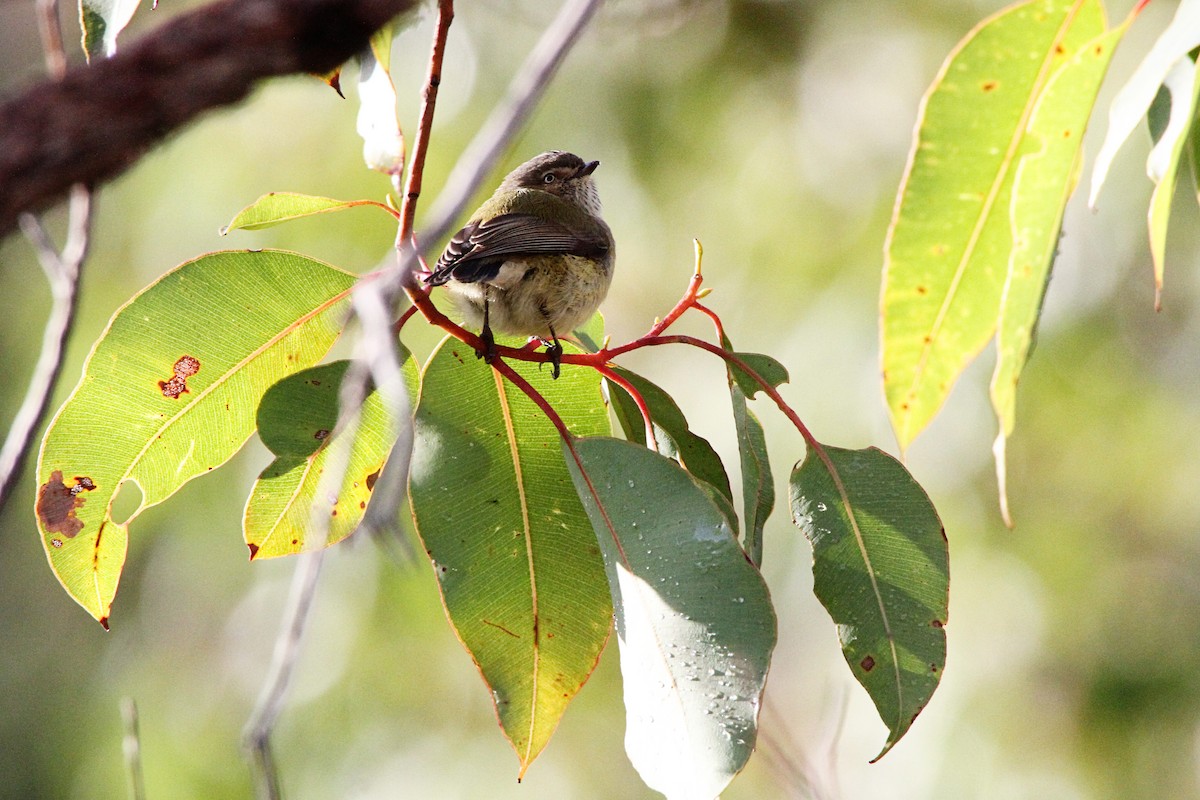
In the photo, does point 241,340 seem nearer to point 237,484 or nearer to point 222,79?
point 222,79

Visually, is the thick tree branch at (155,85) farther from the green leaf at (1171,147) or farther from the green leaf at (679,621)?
the green leaf at (1171,147)

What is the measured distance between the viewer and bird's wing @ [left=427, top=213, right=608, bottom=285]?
2.40 metres

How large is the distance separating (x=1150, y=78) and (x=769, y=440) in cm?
311

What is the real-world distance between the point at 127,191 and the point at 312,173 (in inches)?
50.6

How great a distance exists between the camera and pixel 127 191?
6105 mm

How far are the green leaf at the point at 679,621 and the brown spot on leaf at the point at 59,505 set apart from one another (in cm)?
78

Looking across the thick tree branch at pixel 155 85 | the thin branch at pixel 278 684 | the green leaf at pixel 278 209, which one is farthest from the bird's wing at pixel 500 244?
the thin branch at pixel 278 684

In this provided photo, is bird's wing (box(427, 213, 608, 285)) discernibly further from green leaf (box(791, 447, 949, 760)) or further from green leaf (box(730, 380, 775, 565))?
green leaf (box(791, 447, 949, 760))

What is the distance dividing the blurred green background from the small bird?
1715 millimetres

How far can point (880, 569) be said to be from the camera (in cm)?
177

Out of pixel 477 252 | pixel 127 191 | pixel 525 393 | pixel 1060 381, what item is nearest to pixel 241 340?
pixel 525 393

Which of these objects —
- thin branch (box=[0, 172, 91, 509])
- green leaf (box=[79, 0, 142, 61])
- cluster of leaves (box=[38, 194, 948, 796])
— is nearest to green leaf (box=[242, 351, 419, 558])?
cluster of leaves (box=[38, 194, 948, 796])

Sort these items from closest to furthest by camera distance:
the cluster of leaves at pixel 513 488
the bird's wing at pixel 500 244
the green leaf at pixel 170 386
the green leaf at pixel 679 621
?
the green leaf at pixel 679 621
the cluster of leaves at pixel 513 488
the green leaf at pixel 170 386
the bird's wing at pixel 500 244

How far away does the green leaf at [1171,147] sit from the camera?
1.43m
